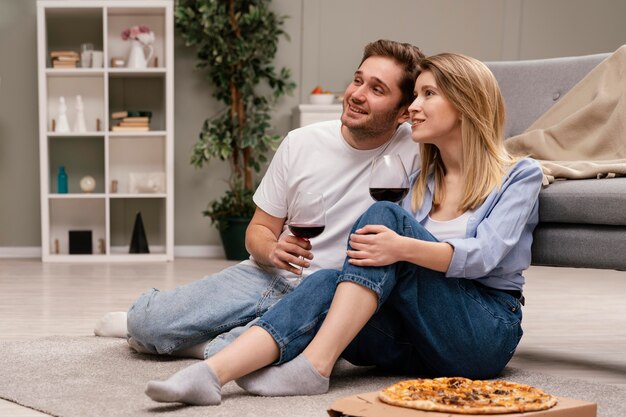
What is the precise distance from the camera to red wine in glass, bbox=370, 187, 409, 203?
6.66ft

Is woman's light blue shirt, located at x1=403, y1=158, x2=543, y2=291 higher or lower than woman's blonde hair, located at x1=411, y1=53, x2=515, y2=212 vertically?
lower

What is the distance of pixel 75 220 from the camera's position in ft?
18.5

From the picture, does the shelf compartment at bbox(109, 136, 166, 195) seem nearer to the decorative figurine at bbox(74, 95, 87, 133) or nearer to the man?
the decorative figurine at bbox(74, 95, 87, 133)

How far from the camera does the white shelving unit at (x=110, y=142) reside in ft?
17.7

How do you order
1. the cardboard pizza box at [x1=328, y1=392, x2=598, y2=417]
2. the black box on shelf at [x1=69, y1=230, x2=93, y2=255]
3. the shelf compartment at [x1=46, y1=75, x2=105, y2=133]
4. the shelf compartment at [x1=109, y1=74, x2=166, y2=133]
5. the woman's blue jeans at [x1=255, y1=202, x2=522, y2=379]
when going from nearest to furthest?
the cardboard pizza box at [x1=328, y1=392, x2=598, y2=417]
the woman's blue jeans at [x1=255, y1=202, x2=522, y2=379]
the black box on shelf at [x1=69, y1=230, x2=93, y2=255]
the shelf compartment at [x1=46, y1=75, x2=105, y2=133]
the shelf compartment at [x1=109, y1=74, x2=166, y2=133]

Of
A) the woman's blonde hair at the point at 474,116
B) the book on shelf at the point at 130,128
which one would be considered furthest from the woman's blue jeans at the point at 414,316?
the book on shelf at the point at 130,128

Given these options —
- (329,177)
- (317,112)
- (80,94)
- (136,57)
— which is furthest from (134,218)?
(329,177)

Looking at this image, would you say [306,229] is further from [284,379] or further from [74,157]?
[74,157]

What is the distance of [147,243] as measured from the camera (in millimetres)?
5617

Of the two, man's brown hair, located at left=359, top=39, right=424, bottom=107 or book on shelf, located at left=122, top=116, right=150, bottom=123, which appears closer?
man's brown hair, located at left=359, top=39, right=424, bottom=107

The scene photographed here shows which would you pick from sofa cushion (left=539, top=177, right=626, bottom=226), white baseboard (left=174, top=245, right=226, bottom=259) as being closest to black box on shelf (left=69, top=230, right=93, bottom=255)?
white baseboard (left=174, top=245, right=226, bottom=259)

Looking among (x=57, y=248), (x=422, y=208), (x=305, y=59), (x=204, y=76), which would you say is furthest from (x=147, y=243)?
(x=422, y=208)

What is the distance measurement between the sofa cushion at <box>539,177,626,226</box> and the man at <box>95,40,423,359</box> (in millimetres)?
391

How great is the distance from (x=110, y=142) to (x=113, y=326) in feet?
10.1
